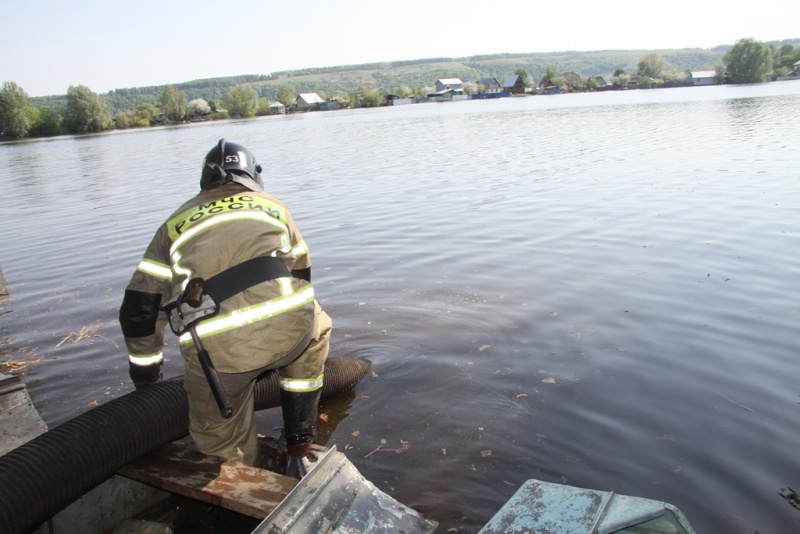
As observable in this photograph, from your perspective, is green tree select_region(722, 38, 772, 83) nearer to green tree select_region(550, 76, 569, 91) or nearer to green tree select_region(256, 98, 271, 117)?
green tree select_region(550, 76, 569, 91)

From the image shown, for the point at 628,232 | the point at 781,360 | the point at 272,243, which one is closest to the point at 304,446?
the point at 272,243

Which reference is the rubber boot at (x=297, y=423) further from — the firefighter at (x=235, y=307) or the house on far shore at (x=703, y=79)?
the house on far shore at (x=703, y=79)

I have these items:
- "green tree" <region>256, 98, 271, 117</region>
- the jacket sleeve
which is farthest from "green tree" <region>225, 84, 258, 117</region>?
the jacket sleeve

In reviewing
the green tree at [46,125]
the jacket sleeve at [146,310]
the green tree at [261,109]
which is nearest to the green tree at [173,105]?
the green tree at [261,109]

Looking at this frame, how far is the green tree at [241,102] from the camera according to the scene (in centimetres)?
11356

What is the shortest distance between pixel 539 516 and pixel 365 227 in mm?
8920

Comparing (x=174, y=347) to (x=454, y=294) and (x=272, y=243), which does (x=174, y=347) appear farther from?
(x=272, y=243)

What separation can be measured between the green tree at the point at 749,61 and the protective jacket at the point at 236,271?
117994 mm

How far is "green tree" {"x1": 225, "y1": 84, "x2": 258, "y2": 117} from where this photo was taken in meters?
114

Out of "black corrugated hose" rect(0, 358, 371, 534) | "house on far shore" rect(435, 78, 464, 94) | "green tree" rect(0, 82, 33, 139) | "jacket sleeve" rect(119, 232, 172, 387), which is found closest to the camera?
"black corrugated hose" rect(0, 358, 371, 534)

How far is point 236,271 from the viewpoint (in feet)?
9.69

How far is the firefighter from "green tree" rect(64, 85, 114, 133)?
104 meters

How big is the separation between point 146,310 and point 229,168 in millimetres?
884

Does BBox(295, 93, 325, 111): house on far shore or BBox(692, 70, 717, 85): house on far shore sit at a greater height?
BBox(295, 93, 325, 111): house on far shore
